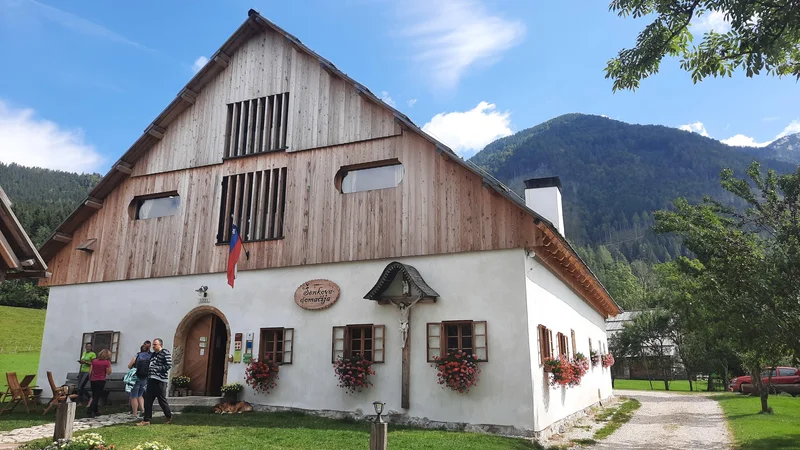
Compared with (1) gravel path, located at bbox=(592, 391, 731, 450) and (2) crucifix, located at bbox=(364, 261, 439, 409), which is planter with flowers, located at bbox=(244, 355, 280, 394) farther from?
(1) gravel path, located at bbox=(592, 391, 731, 450)

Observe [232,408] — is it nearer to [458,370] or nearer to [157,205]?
[458,370]

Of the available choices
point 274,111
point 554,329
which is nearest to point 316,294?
point 274,111

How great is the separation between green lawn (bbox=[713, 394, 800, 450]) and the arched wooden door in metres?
12.7

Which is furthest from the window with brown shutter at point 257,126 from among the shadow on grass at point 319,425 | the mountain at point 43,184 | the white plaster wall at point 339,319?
the mountain at point 43,184

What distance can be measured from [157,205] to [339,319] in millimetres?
7360

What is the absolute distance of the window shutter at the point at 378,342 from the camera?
42.6 ft

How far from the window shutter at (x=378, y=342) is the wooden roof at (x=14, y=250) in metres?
6.74

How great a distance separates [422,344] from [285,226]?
16.2 ft

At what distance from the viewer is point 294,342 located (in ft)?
46.0

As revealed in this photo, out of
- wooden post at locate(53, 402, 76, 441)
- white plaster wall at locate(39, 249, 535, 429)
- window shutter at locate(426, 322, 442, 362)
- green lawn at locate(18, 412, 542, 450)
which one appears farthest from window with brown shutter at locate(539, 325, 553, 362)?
wooden post at locate(53, 402, 76, 441)

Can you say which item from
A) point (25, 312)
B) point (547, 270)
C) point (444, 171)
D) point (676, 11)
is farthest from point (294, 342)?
point (25, 312)

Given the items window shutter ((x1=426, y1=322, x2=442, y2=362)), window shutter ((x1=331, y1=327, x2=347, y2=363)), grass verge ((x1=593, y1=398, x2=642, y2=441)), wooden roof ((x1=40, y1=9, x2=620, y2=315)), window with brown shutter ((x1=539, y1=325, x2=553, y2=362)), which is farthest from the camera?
wooden roof ((x1=40, y1=9, x2=620, y2=315))

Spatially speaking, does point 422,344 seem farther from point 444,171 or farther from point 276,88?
Answer: point 276,88

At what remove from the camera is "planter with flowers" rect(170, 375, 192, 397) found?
14992 millimetres
